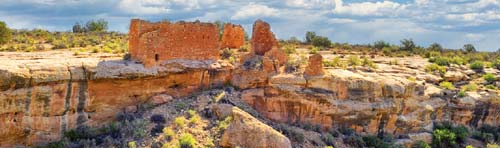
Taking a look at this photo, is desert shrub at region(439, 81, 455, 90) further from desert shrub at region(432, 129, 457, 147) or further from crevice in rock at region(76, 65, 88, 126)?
crevice in rock at region(76, 65, 88, 126)

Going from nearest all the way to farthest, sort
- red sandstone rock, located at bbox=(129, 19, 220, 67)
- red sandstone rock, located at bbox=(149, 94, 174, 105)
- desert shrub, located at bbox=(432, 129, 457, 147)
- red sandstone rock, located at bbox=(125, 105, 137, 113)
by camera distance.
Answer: red sandstone rock, located at bbox=(125, 105, 137, 113) → red sandstone rock, located at bbox=(129, 19, 220, 67) → red sandstone rock, located at bbox=(149, 94, 174, 105) → desert shrub, located at bbox=(432, 129, 457, 147)

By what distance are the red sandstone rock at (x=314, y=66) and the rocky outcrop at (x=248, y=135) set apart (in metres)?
4.91

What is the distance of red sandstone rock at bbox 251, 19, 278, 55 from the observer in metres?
27.0

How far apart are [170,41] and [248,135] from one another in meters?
5.90

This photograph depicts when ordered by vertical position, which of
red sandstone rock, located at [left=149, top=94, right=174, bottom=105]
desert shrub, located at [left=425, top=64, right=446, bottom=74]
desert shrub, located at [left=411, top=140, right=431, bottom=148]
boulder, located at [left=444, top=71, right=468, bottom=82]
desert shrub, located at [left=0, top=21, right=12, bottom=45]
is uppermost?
desert shrub, located at [left=0, top=21, right=12, bottom=45]

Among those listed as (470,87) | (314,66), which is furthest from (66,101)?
(470,87)

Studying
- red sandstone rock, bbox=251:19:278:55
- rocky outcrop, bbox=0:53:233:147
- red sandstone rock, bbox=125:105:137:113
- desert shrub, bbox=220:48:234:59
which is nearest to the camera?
rocky outcrop, bbox=0:53:233:147

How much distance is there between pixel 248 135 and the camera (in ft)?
69.7

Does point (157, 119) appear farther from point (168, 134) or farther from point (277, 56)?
point (277, 56)

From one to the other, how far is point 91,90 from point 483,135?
Answer: 19.0m

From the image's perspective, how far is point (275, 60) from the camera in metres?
26.2

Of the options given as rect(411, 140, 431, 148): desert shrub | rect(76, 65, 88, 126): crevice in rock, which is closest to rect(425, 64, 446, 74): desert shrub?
rect(411, 140, 431, 148): desert shrub

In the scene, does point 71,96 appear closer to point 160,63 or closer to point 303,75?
point 160,63

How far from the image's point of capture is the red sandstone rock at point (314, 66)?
83.7 feet
